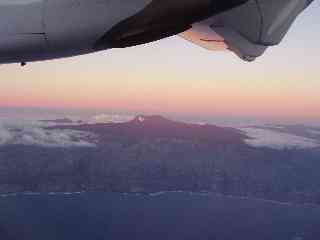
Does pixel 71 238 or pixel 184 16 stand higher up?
pixel 184 16

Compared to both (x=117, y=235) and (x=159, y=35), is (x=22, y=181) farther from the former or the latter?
(x=159, y=35)

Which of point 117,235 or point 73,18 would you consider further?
point 117,235

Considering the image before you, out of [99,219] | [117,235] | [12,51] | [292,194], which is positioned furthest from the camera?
[292,194]

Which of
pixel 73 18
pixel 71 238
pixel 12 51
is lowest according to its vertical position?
pixel 71 238

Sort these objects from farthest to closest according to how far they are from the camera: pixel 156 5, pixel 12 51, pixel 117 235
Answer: pixel 117 235, pixel 12 51, pixel 156 5

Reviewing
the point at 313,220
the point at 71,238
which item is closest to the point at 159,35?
the point at 71,238

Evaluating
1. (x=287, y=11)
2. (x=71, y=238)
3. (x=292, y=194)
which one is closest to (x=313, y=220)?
(x=292, y=194)
